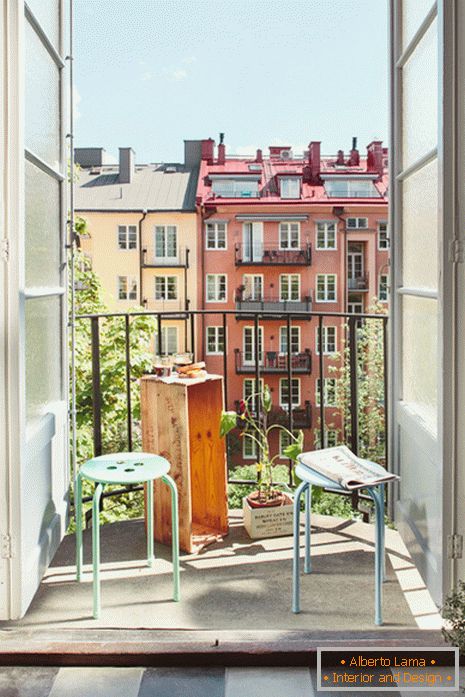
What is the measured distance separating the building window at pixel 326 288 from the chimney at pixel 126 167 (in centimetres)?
686

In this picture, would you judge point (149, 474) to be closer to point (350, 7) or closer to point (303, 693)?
point (303, 693)

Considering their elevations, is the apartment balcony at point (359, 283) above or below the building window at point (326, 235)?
below

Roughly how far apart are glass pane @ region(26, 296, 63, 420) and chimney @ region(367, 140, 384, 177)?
20.8 metres

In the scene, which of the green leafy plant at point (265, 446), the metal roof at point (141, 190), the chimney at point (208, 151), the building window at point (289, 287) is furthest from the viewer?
the chimney at point (208, 151)

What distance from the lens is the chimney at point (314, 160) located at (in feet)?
72.9

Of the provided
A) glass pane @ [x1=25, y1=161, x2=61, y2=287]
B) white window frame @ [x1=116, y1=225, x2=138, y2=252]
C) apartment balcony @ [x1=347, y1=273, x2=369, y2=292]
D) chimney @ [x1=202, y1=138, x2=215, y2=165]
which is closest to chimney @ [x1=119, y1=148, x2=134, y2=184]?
white window frame @ [x1=116, y1=225, x2=138, y2=252]

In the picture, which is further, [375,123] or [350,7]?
[375,123]

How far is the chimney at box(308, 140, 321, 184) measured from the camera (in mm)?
22234

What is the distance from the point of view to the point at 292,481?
122 inches

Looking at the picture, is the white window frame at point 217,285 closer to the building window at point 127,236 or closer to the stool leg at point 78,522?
the building window at point 127,236

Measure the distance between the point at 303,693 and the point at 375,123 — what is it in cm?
2833

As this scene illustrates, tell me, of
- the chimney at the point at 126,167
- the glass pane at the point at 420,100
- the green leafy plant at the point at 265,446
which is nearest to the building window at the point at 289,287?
the chimney at the point at 126,167

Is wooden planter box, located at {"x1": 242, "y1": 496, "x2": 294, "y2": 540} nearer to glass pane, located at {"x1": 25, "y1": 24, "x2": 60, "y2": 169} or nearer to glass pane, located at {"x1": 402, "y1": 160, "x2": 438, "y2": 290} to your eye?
glass pane, located at {"x1": 402, "y1": 160, "x2": 438, "y2": 290}

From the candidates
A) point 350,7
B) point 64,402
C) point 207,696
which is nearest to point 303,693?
point 207,696
